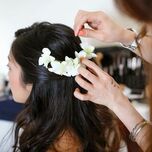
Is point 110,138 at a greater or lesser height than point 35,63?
lesser

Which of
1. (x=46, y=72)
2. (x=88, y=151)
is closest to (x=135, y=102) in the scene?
(x=88, y=151)

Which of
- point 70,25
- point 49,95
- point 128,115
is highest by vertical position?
point 128,115

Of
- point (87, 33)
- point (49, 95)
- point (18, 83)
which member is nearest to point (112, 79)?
point (87, 33)

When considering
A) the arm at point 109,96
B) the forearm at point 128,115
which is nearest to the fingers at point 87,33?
the arm at point 109,96

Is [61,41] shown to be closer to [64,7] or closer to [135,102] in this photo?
[135,102]

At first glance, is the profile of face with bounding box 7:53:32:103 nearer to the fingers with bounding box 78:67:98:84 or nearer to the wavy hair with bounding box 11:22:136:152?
the wavy hair with bounding box 11:22:136:152

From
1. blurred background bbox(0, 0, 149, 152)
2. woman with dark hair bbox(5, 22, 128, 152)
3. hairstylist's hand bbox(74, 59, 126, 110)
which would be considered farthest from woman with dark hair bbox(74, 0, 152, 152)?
blurred background bbox(0, 0, 149, 152)

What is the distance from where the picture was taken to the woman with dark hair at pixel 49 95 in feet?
3.77

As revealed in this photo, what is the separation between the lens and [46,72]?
3.77 feet

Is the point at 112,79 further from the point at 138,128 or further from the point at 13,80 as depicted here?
the point at 13,80

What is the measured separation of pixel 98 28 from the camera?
1.06 meters

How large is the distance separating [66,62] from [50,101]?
0.68 feet

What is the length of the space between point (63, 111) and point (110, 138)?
1.04 ft

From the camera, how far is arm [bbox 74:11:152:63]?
1.01m
